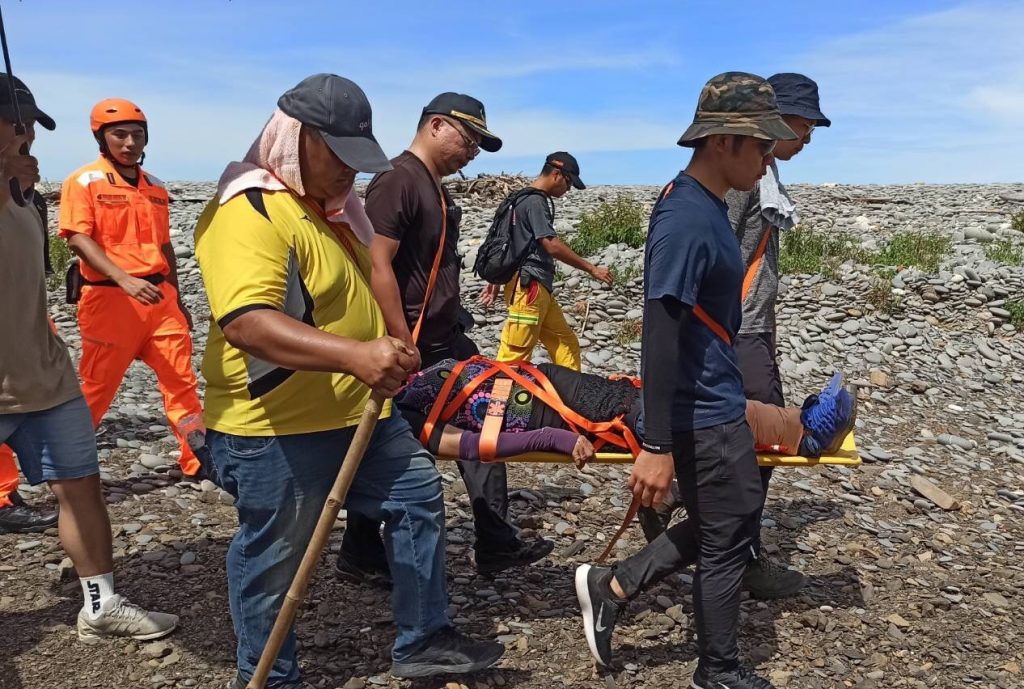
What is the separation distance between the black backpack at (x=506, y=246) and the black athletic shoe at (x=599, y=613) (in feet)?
12.7

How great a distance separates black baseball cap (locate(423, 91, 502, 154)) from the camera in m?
4.71

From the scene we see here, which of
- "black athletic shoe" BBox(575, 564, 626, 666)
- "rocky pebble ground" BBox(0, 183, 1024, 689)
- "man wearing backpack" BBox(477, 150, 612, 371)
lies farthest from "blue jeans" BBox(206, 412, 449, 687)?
"man wearing backpack" BBox(477, 150, 612, 371)

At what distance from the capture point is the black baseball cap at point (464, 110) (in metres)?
4.71

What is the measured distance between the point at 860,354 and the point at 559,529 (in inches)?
232

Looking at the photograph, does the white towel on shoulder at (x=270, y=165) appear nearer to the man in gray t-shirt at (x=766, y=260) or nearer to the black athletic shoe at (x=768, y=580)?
the man in gray t-shirt at (x=766, y=260)

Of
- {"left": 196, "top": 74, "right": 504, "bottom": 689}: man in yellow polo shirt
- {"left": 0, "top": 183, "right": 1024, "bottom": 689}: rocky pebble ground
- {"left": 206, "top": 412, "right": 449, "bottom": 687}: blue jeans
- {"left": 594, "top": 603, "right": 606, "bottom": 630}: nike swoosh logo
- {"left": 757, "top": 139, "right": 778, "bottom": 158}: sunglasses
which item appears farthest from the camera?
{"left": 0, "top": 183, "right": 1024, "bottom": 689}: rocky pebble ground

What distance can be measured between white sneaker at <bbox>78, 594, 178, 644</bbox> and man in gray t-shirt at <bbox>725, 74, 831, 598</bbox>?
305 centimetres

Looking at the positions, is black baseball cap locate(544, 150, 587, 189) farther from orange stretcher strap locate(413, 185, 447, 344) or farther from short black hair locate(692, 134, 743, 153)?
short black hair locate(692, 134, 743, 153)

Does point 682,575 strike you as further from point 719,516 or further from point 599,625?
point 719,516

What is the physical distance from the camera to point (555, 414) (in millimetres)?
4871

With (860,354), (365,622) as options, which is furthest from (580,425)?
(860,354)

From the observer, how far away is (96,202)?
6.20 metres

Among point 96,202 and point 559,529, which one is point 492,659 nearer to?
point 559,529

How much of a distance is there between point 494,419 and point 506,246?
10.3 feet
